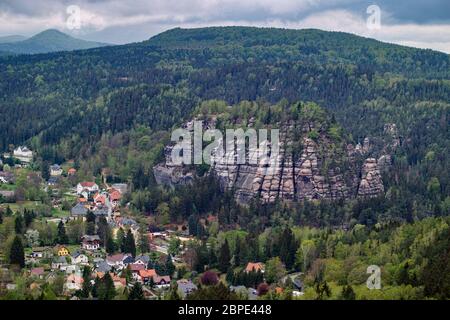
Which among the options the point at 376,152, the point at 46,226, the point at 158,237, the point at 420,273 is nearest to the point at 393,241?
the point at 420,273

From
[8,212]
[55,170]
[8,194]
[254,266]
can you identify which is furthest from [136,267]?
[55,170]

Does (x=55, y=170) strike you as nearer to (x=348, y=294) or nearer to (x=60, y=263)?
(x=60, y=263)

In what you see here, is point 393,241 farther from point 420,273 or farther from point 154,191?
point 154,191

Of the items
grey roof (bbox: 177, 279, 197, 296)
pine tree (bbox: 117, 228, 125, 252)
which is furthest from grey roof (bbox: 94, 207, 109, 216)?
grey roof (bbox: 177, 279, 197, 296)

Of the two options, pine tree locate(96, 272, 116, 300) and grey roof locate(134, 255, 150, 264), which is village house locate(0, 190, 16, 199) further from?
pine tree locate(96, 272, 116, 300)

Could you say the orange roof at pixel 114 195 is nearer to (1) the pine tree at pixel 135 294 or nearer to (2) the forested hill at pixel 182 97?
(2) the forested hill at pixel 182 97
